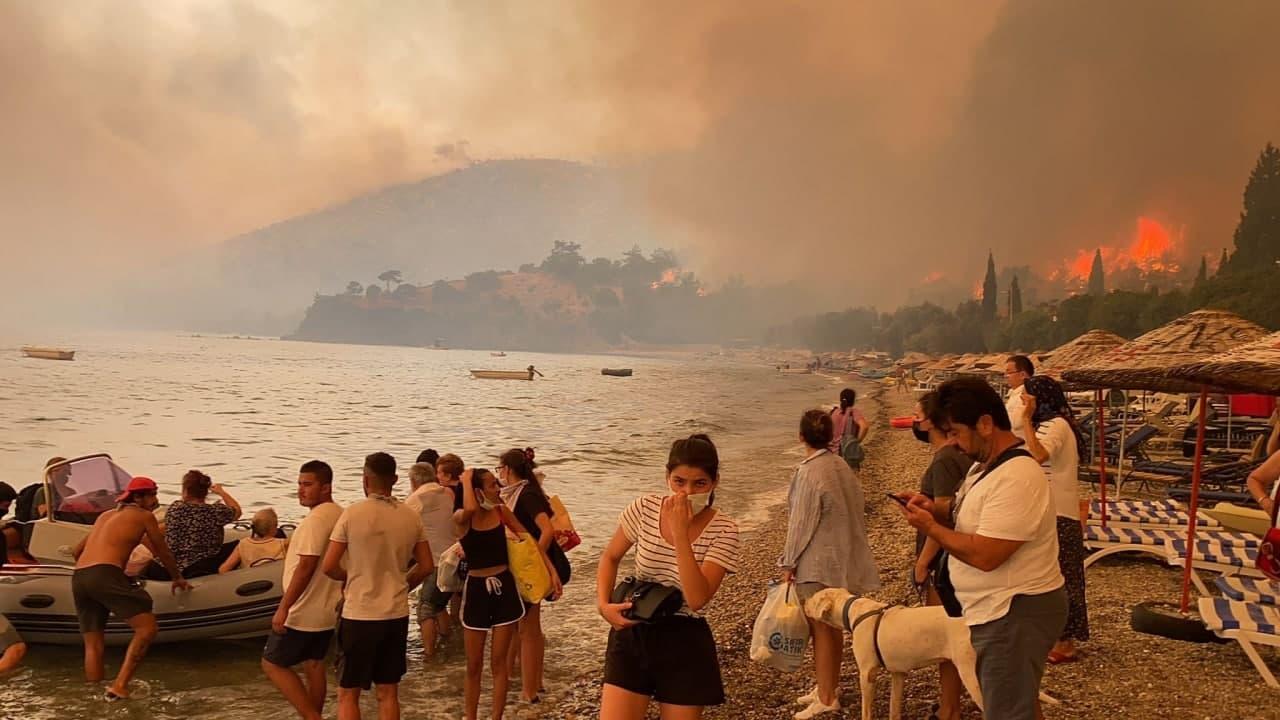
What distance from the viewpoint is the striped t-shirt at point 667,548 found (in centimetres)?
329

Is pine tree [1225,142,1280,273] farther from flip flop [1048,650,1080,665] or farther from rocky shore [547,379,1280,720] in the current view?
flip flop [1048,650,1080,665]

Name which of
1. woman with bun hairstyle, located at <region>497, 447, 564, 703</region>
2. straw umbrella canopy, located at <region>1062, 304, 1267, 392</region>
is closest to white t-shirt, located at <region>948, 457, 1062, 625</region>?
woman with bun hairstyle, located at <region>497, 447, 564, 703</region>

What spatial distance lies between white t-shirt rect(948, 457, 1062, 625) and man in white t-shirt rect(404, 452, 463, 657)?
464cm

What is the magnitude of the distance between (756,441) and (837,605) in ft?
96.5

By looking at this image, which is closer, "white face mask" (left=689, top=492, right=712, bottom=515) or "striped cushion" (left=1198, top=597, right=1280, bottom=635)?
"white face mask" (left=689, top=492, right=712, bottom=515)

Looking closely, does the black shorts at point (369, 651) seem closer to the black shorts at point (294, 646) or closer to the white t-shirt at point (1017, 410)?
the black shorts at point (294, 646)

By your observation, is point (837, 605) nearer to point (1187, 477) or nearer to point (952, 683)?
point (952, 683)

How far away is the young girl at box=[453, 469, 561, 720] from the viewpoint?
17.4 feet

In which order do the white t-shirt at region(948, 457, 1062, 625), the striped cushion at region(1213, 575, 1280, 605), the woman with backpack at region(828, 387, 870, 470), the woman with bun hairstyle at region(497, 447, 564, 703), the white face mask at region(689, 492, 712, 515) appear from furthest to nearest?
the woman with backpack at region(828, 387, 870, 470) < the striped cushion at region(1213, 575, 1280, 605) < the woman with bun hairstyle at region(497, 447, 564, 703) < the white face mask at region(689, 492, 712, 515) < the white t-shirt at region(948, 457, 1062, 625)

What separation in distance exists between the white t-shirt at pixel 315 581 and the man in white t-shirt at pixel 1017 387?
178 inches

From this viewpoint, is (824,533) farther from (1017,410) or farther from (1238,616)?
(1238,616)

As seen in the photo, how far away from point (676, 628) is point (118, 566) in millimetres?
5807

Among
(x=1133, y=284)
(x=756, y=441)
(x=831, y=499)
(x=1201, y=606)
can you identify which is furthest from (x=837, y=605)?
(x=1133, y=284)

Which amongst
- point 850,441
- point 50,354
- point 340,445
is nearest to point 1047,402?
point 850,441
